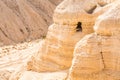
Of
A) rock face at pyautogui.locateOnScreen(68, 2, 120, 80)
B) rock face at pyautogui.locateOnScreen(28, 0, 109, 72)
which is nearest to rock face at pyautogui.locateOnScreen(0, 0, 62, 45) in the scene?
rock face at pyautogui.locateOnScreen(28, 0, 109, 72)

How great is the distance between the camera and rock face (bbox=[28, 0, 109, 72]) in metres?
12.1

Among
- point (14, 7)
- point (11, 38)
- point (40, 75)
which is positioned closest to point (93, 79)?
point (40, 75)

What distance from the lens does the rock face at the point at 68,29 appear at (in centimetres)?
1211

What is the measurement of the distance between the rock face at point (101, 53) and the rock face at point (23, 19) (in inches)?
1153

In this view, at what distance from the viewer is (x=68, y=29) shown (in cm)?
1231

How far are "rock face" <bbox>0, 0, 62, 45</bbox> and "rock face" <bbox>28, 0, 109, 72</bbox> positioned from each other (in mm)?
25475

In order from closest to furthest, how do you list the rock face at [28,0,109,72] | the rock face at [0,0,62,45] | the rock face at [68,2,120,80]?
the rock face at [68,2,120,80] < the rock face at [28,0,109,72] < the rock face at [0,0,62,45]

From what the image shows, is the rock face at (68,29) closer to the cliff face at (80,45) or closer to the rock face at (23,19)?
the cliff face at (80,45)

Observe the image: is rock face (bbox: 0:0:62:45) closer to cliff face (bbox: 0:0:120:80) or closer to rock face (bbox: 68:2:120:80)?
cliff face (bbox: 0:0:120:80)

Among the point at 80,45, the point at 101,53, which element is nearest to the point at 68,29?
the point at 80,45

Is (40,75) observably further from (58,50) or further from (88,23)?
(88,23)

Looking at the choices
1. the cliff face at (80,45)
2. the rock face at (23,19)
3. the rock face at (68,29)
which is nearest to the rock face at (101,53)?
the cliff face at (80,45)

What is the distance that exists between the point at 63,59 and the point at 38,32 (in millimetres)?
30053

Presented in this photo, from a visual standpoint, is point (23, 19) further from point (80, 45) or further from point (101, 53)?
point (101, 53)
